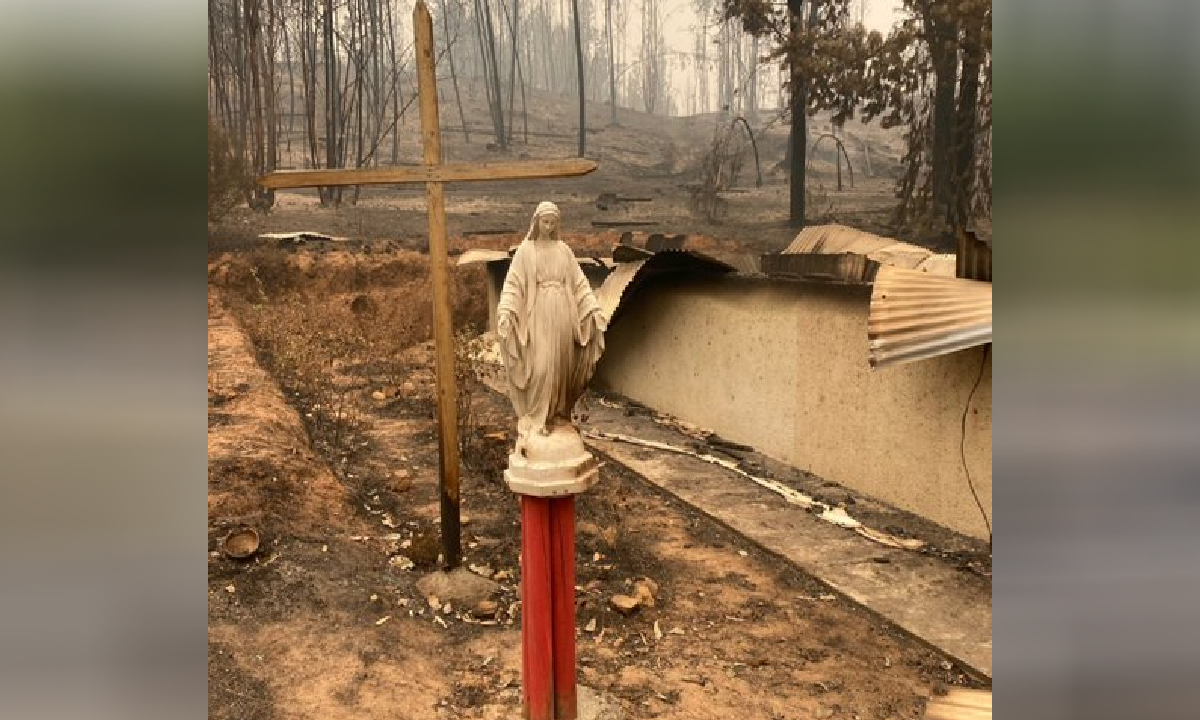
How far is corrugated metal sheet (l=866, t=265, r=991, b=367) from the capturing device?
19.0 ft

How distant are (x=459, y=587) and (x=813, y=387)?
4.42m

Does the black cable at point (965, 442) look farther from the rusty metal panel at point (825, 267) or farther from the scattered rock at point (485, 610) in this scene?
the scattered rock at point (485, 610)

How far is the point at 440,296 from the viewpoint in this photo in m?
5.73

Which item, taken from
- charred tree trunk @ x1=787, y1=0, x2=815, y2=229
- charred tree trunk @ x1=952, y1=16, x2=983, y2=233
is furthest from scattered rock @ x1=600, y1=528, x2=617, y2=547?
charred tree trunk @ x1=787, y1=0, x2=815, y2=229

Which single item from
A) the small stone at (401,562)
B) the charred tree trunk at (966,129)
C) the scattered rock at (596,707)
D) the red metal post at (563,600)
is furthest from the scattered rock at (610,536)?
the charred tree trunk at (966,129)

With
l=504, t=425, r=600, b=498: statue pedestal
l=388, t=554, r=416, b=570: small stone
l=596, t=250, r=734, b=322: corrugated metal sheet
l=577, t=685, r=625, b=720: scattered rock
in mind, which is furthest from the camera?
l=596, t=250, r=734, b=322: corrugated metal sheet

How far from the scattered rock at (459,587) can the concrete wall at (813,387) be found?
12.5ft

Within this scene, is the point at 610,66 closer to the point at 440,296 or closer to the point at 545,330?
the point at 440,296

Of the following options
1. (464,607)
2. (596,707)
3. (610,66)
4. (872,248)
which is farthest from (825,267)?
(610,66)

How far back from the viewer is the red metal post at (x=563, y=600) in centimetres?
401

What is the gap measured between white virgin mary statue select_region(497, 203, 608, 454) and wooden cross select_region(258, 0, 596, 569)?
1104 mm

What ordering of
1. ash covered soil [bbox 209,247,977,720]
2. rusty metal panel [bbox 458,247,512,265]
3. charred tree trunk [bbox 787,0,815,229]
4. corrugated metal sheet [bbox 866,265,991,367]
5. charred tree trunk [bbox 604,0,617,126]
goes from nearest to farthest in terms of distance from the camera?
ash covered soil [bbox 209,247,977,720]
corrugated metal sheet [bbox 866,265,991,367]
rusty metal panel [bbox 458,247,512,265]
charred tree trunk [bbox 787,0,815,229]
charred tree trunk [bbox 604,0,617,126]

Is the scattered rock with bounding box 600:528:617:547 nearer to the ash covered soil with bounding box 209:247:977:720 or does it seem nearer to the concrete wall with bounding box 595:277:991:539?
the ash covered soil with bounding box 209:247:977:720
